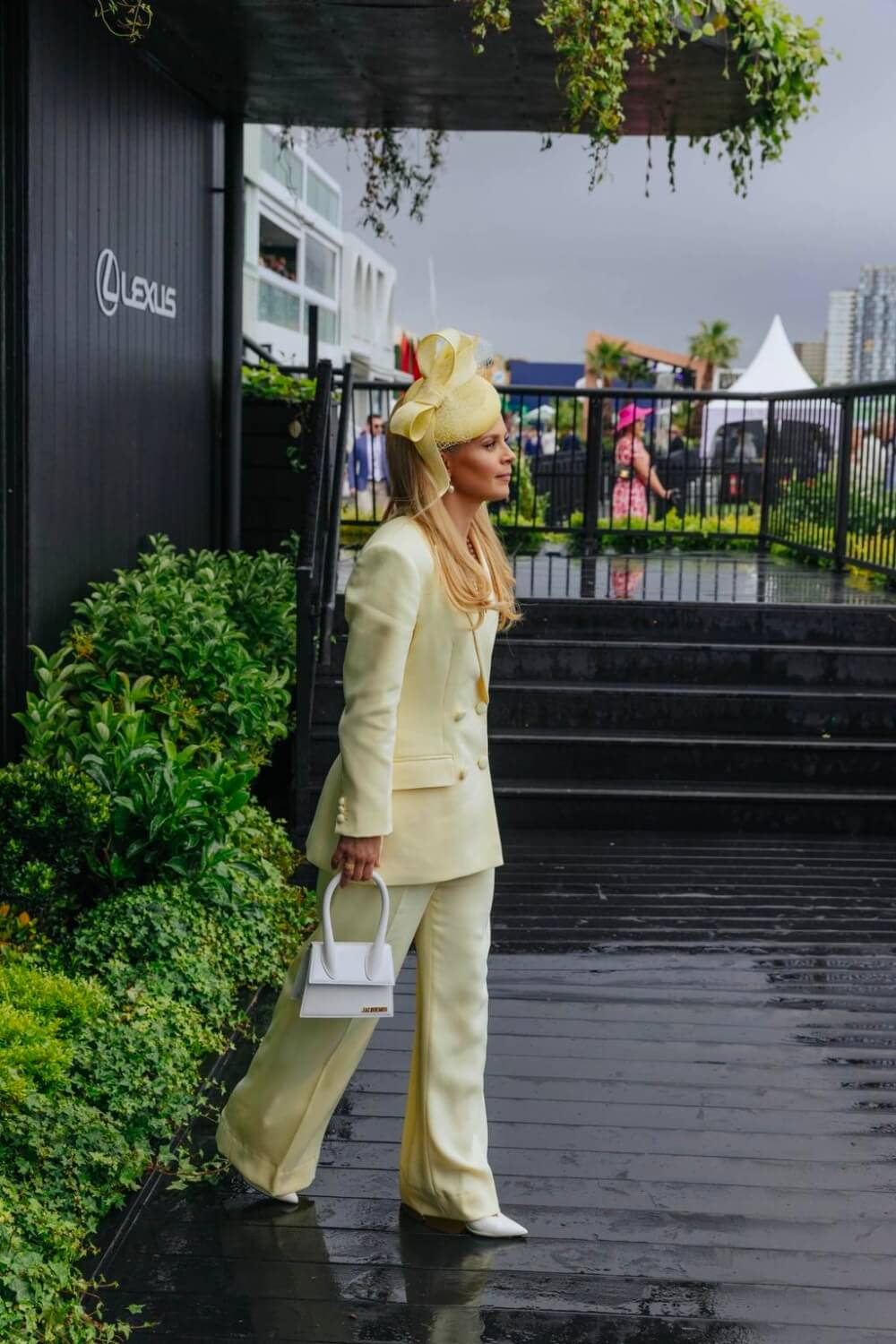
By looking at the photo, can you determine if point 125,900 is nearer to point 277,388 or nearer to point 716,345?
point 277,388

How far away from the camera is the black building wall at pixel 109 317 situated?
660cm

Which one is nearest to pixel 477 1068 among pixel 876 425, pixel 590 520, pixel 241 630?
pixel 241 630

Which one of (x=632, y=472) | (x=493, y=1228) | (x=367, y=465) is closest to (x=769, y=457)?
(x=632, y=472)

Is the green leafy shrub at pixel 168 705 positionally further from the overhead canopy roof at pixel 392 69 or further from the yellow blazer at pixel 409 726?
the overhead canopy roof at pixel 392 69

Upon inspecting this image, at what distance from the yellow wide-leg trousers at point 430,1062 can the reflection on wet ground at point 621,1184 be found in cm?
15

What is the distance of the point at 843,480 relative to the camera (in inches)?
428

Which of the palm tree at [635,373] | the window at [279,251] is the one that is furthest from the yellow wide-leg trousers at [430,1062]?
the window at [279,251]

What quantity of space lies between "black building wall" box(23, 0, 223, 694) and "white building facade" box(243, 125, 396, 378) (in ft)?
113

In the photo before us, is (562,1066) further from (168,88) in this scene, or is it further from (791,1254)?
(168,88)

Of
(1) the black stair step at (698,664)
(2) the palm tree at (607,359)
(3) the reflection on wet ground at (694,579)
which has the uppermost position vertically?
(2) the palm tree at (607,359)

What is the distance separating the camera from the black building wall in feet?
21.6

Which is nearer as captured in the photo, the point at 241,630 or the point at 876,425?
the point at 241,630

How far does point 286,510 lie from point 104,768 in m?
5.17

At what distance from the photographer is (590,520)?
13141mm
